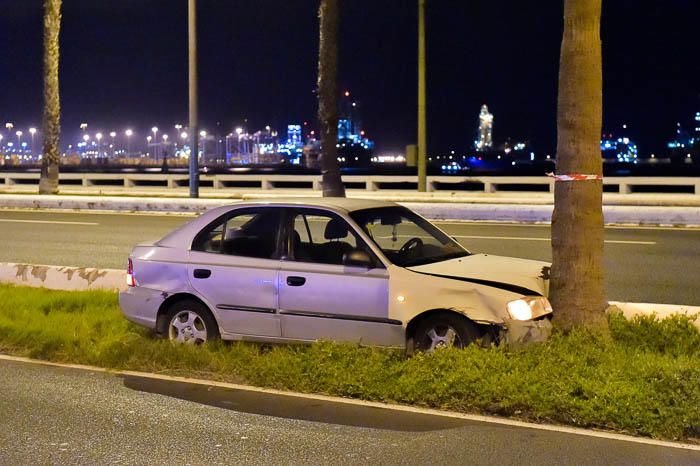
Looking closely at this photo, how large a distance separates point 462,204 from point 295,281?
1602cm

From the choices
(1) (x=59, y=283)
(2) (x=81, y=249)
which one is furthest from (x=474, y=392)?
(2) (x=81, y=249)

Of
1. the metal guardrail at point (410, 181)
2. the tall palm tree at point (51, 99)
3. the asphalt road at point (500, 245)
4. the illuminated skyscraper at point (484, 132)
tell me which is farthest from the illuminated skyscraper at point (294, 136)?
the asphalt road at point (500, 245)

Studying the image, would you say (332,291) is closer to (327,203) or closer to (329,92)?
(327,203)

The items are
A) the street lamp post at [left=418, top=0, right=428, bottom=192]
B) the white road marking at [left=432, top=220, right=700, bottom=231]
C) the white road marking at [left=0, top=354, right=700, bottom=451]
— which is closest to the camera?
the white road marking at [left=0, top=354, right=700, bottom=451]

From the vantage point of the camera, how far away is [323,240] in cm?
912

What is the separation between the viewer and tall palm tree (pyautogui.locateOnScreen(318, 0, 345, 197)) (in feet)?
86.0

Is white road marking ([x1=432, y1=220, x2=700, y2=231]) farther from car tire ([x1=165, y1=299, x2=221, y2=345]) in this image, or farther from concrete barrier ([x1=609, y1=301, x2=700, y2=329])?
car tire ([x1=165, y1=299, x2=221, y2=345])

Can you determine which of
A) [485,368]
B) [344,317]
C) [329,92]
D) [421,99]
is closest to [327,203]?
[344,317]

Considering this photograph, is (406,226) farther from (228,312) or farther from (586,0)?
(586,0)

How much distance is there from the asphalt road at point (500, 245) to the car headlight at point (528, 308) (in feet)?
14.1

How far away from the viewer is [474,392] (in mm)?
7418

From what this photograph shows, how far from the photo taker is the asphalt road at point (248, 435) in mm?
6312

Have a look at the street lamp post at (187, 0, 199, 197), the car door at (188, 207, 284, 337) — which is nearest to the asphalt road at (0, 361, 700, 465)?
the car door at (188, 207, 284, 337)

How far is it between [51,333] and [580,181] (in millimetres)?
5256
